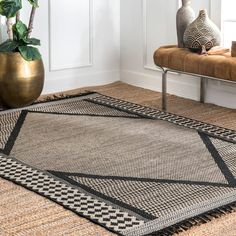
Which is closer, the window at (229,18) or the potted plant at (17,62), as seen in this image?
the potted plant at (17,62)

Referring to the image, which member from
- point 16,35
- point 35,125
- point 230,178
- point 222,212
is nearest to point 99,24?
point 16,35

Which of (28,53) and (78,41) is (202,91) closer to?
(78,41)

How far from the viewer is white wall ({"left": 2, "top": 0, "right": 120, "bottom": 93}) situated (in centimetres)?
451

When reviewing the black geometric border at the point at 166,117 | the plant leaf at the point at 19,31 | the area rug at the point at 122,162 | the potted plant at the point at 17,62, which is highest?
the plant leaf at the point at 19,31

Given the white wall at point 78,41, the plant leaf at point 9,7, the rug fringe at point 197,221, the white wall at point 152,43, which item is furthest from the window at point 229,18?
the rug fringe at point 197,221

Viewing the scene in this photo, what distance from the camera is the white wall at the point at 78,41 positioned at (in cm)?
451

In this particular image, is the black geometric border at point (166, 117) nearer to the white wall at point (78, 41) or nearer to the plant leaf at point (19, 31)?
the white wall at point (78, 41)

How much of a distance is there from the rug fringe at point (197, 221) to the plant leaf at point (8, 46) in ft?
6.28

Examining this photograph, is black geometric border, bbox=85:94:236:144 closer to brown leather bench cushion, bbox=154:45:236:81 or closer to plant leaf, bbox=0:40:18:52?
brown leather bench cushion, bbox=154:45:236:81

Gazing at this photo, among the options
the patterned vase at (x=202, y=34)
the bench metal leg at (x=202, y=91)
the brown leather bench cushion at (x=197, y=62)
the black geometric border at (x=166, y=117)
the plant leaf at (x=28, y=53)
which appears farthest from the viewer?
the bench metal leg at (x=202, y=91)

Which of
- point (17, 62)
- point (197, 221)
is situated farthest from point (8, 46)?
point (197, 221)

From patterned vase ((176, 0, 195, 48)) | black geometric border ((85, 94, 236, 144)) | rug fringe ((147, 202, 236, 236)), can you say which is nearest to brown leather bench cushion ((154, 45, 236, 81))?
patterned vase ((176, 0, 195, 48))

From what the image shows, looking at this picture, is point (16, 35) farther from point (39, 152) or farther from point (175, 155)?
point (175, 155)

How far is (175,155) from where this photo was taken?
3141mm
